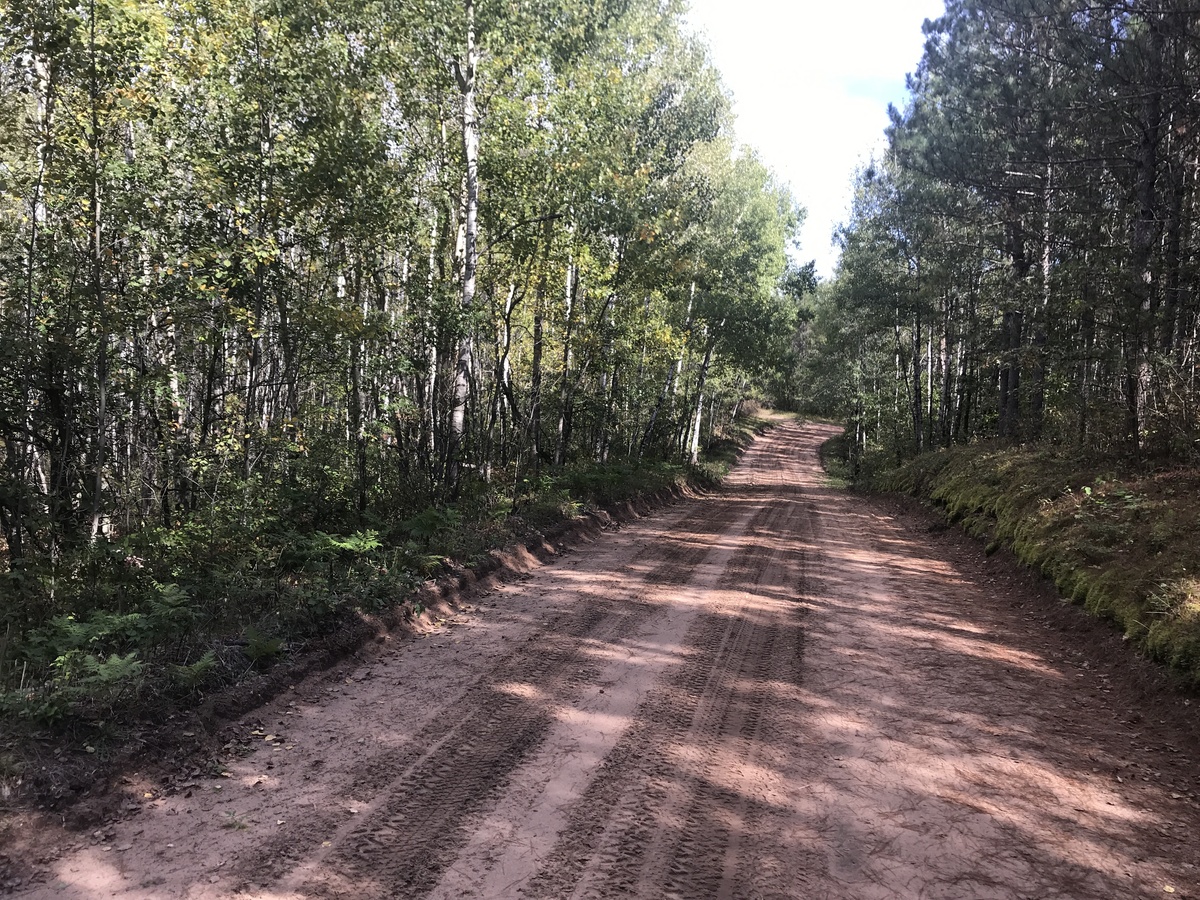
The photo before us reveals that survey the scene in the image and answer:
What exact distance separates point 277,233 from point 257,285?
83 centimetres

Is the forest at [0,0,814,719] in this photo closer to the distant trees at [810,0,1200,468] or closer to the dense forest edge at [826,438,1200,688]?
the distant trees at [810,0,1200,468]

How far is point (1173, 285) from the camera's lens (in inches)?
358

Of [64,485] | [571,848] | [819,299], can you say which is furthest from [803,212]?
[571,848]

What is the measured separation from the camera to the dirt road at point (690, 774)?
10.0ft

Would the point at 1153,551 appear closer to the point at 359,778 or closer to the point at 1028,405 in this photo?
the point at 359,778

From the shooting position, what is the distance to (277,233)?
340 inches

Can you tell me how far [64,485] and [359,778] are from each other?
24.5ft

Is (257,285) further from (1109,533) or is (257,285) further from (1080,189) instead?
(1080,189)

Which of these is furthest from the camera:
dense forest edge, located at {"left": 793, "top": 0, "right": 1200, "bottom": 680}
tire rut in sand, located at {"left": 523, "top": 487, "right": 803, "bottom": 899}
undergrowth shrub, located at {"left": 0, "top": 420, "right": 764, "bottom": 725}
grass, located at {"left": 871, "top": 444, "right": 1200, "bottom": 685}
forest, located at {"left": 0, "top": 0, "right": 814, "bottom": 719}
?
dense forest edge, located at {"left": 793, "top": 0, "right": 1200, "bottom": 680}

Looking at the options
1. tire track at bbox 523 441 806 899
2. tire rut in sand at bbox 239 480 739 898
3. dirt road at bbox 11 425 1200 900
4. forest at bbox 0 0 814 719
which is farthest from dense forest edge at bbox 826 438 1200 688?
forest at bbox 0 0 814 719

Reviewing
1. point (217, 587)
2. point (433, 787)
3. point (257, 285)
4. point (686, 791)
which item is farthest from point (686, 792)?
point (257, 285)

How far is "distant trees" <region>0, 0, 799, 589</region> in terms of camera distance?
7070 millimetres

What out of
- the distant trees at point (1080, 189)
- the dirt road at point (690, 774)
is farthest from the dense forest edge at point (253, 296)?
the distant trees at point (1080, 189)

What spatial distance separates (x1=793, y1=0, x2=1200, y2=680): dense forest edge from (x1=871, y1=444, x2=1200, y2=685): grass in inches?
1.1
